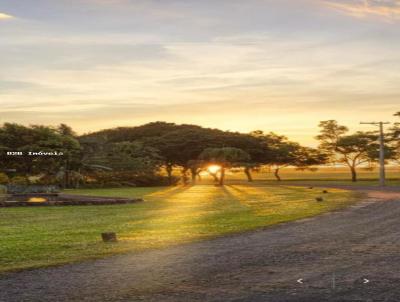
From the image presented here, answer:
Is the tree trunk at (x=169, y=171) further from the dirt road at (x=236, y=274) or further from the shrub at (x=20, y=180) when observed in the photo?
the dirt road at (x=236, y=274)

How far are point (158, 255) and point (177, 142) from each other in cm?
7047

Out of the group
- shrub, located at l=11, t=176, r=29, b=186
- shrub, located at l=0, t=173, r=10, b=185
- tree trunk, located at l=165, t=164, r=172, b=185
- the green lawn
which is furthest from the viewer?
tree trunk, located at l=165, t=164, r=172, b=185

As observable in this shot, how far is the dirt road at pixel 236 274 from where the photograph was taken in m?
8.27

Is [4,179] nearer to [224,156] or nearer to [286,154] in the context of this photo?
[224,156]

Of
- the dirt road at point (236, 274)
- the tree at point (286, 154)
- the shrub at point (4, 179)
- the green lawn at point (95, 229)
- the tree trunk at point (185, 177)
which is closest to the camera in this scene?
the dirt road at point (236, 274)

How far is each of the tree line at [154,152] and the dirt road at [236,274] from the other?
45039 millimetres

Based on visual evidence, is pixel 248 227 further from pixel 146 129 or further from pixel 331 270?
pixel 146 129

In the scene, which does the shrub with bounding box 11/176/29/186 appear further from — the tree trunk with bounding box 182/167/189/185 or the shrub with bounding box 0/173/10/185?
the tree trunk with bounding box 182/167/189/185

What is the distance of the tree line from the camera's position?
56875 mm

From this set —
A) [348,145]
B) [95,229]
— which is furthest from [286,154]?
[95,229]

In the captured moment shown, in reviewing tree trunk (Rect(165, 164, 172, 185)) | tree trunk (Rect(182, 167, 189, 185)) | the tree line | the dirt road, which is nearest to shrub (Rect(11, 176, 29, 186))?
the tree line

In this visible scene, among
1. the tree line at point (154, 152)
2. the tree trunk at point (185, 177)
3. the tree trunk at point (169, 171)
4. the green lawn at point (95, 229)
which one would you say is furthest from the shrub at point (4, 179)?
the tree trunk at point (185, 177)

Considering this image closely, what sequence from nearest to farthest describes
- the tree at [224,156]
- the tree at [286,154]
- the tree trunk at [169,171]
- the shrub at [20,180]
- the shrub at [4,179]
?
the shrub at [4,179] < the shrub at [20,180] < the tree at [224,156] < the tree trunk at [169,171] < the tree at [286,154]

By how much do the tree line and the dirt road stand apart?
45.0 meters
